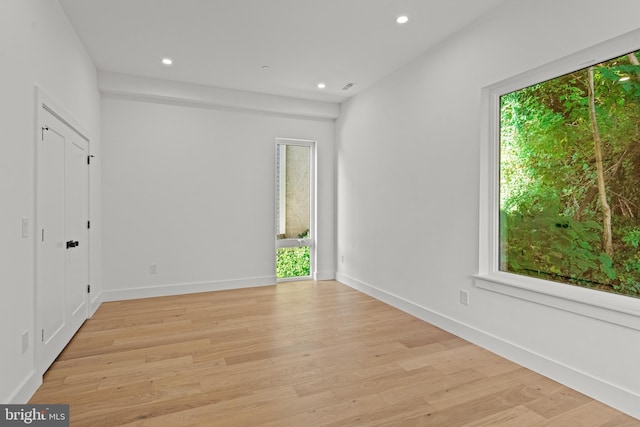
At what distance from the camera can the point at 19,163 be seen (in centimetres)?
202

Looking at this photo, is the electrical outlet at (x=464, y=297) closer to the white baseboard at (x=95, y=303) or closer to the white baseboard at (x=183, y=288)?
the white baseboard at (x=183, y=288)

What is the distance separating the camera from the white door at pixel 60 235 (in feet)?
7.68

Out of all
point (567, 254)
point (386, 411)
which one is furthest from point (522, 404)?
point (567, 254)

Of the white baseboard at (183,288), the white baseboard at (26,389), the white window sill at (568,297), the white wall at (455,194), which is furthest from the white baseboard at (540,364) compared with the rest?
the white baseboard at (26,389)

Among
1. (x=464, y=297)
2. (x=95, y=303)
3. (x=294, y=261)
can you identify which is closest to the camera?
(x=464, y=297)

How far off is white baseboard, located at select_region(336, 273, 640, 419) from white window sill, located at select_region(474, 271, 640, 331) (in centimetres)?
41

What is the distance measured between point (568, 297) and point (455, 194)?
127cm

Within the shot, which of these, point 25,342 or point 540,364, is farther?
point 540,364

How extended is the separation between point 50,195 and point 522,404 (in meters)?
3.59

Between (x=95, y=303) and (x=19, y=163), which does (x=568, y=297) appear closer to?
(x=19, y=163)

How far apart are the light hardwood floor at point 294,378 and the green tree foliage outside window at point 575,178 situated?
854 millimetres

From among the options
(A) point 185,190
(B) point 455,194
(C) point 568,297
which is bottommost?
(C) point 568,297

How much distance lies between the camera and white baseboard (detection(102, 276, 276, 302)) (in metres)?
4.32

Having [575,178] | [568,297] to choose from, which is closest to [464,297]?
[568,297]
